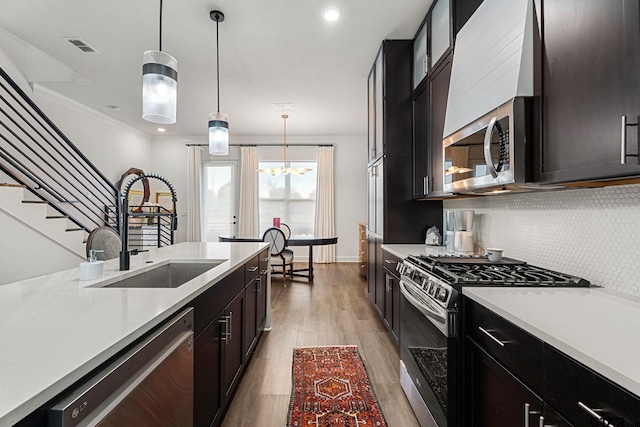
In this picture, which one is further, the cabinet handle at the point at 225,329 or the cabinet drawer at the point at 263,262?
the cabinet drawer at the point at 263,262

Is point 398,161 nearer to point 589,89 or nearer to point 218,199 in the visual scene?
point 589,89

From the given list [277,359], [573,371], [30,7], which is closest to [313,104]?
[30,7]

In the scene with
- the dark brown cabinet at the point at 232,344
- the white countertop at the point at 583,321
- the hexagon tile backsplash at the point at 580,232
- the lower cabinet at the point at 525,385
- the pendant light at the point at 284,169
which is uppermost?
the pendant light at the point at 284,169

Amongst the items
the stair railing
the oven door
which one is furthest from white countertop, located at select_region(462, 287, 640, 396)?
the stair railing

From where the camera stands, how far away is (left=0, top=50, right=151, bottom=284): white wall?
2.79m

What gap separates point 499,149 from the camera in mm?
1565

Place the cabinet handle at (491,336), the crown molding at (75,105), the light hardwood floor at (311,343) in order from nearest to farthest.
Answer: the cabinet handle at (491,336), the light hardwood floor at (311,343), the crown molding at (75,105)

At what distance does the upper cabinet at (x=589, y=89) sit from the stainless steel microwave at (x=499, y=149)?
7cm

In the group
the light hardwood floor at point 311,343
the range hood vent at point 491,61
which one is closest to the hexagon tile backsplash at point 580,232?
the range hood vent at point 491,61

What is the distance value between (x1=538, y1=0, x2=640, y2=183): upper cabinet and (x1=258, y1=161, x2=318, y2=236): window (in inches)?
244

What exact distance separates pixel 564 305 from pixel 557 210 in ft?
2.44

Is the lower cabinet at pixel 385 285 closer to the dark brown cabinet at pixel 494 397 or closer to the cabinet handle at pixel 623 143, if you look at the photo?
the dark brown cabinet at pixel 494 397

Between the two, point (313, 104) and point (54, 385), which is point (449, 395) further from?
point (313, 104)

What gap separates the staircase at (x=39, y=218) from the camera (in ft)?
9.18
